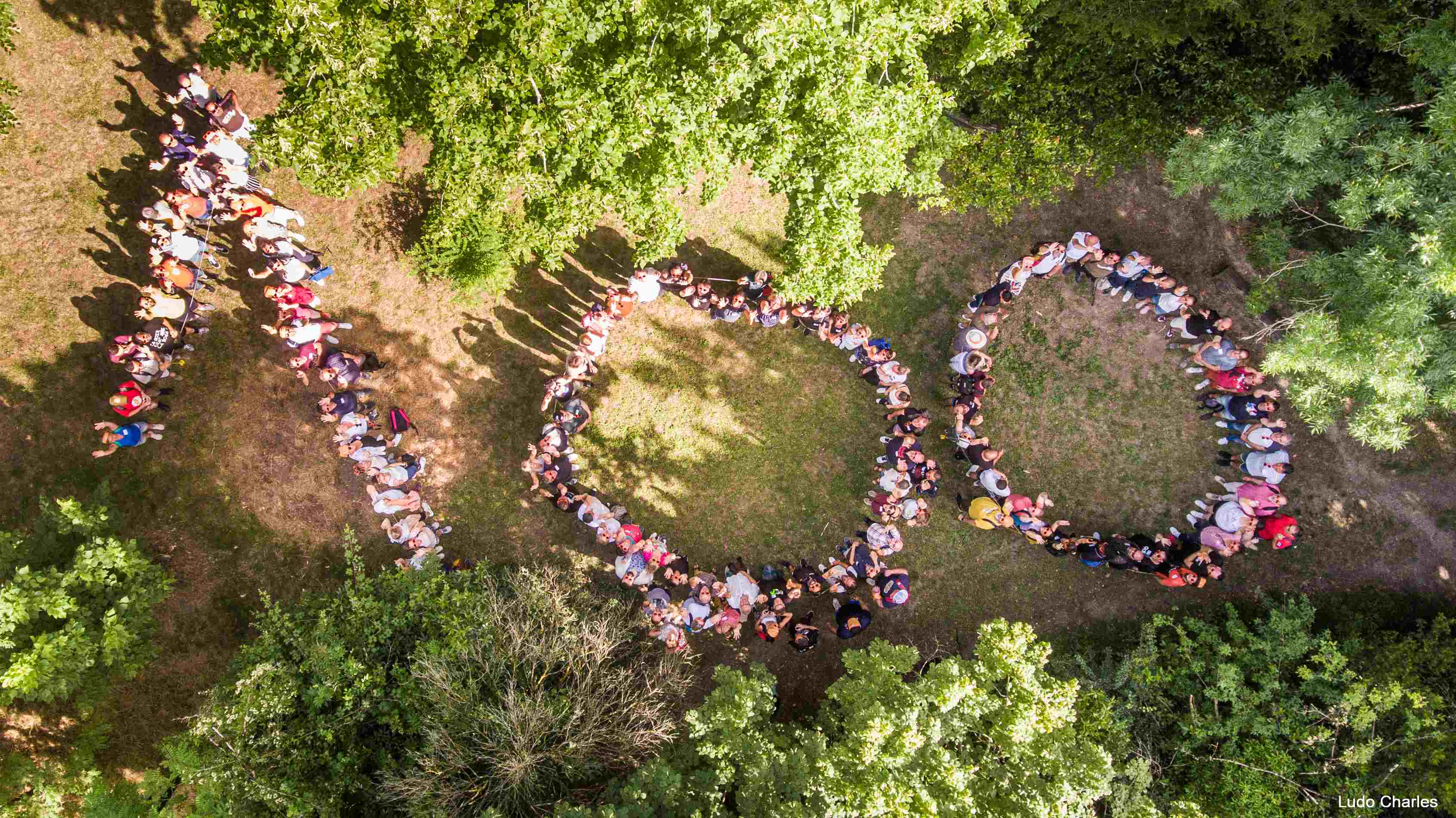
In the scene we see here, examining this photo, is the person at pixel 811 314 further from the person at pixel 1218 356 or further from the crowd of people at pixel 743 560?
the person at pixel 1218 356

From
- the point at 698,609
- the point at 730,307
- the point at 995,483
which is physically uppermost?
the point at 730,307

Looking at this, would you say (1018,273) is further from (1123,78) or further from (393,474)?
(393,474)

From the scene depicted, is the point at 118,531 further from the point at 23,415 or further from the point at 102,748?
the point at 102,748

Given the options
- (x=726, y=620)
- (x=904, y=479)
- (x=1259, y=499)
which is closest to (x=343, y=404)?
(x=726, y=620)

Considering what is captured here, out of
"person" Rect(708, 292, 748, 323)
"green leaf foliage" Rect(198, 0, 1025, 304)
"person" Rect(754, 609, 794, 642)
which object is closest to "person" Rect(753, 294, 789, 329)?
"person" Rect(708, 292, 748, 323)

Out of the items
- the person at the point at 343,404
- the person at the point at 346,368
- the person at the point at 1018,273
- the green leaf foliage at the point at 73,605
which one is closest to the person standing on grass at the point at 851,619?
the person at the point at 1018,273

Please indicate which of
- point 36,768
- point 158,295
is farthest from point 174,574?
point 158,295
